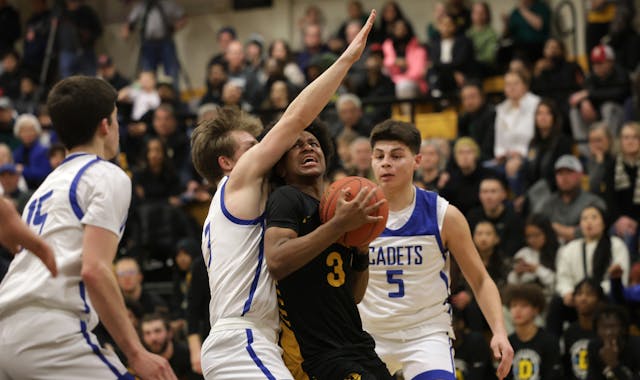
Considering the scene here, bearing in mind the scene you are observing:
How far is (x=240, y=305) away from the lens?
15.6 feet

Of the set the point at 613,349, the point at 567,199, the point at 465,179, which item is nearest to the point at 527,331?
the point at 613,349

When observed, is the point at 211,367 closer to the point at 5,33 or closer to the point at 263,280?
the point at 263,280

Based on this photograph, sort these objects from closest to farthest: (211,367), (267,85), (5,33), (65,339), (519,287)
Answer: (65,339) < (211,367) < (519,287) < (267,85) < (5,33)

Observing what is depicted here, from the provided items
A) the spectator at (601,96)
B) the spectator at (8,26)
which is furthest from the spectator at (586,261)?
the spectator at (8,26)

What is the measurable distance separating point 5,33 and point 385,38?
7.35m

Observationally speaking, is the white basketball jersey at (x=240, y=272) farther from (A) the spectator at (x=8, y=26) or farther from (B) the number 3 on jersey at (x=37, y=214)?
(A) the spectator at (x=8, y=26)

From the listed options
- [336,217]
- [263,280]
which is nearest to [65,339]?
[263,280]

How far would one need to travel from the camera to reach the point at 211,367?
4734 mm

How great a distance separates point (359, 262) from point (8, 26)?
50.9 feet

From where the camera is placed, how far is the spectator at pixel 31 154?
13336 mm

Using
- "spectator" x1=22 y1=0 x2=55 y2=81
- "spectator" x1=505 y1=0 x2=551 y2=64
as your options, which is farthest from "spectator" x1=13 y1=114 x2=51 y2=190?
"spectator" x1=505 y1=0 x2=551 y2=64

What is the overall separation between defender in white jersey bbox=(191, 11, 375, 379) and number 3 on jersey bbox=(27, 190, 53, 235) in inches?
31.1

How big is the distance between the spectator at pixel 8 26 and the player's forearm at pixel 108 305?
15.6 metres

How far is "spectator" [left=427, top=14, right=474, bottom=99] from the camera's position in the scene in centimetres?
1373
